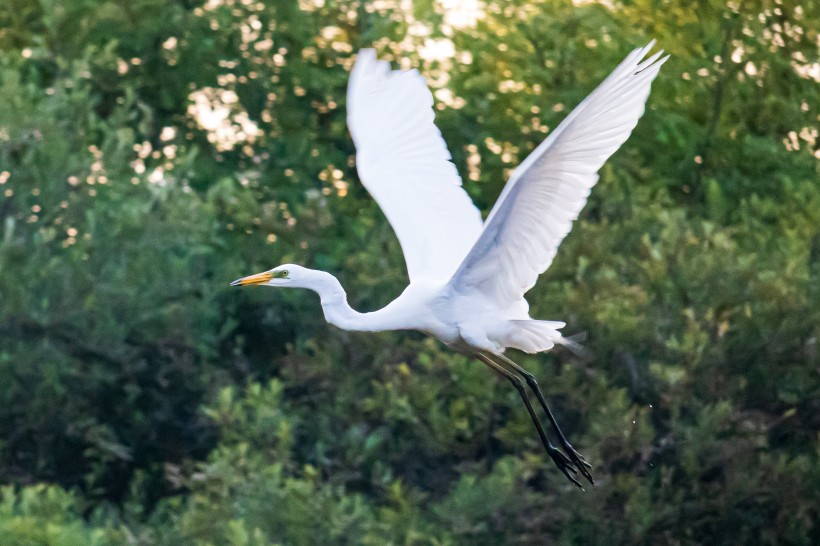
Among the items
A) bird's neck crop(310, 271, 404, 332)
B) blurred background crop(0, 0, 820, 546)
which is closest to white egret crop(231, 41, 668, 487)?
bird's neck crop(310, 271, 404, 332)

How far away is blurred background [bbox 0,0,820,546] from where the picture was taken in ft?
31.4

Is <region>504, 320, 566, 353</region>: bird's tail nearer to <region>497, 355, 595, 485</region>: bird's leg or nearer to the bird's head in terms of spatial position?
<region>497, 355, 595, 485</region>: bird's leg

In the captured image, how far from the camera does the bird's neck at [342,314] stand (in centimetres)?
726

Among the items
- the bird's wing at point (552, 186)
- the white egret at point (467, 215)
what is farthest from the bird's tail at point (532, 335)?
the bird's wing at point (552, 186)

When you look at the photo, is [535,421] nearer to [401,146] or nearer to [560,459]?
[560,459]

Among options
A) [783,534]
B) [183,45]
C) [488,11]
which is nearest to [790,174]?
[488,11]

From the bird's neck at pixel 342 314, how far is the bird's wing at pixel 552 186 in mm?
434

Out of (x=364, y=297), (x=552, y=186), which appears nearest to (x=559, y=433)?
(x=552, y=186)

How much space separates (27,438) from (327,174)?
10.8 ft

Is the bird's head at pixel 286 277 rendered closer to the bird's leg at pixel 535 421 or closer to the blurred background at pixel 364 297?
the bird's leg at pixel 535 421

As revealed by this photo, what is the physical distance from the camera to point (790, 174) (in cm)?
1286

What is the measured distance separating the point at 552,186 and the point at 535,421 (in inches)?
72.5

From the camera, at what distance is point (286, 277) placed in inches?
288

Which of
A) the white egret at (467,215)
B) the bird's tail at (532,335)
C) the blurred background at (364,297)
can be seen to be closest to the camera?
the white egret at (467,215)
